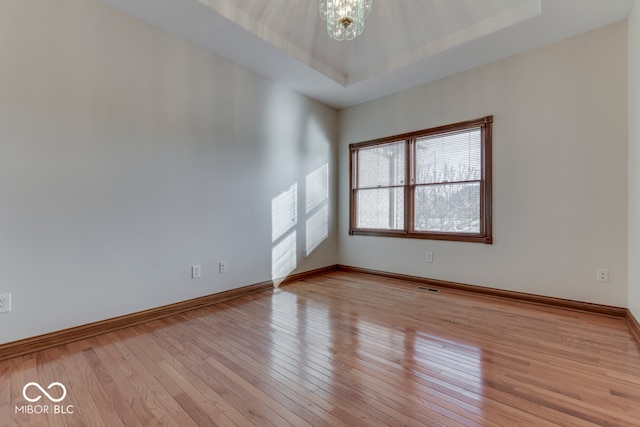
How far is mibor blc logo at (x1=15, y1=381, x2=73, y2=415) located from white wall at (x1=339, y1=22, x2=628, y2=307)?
12.0 ft

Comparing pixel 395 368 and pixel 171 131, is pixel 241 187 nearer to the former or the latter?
pixel 171 131

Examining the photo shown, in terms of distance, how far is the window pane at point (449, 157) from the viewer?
3.46 metres

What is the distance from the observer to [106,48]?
237cm

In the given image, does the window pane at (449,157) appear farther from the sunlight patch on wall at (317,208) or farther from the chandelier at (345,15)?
the chandelier at (345,15)

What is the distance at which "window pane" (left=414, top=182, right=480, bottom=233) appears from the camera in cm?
346

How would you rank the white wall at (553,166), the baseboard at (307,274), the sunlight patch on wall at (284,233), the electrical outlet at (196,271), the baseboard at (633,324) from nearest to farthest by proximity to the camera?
1. the baseboard at (633,324)
2. the white wall at (553,166)
3. the electrical outlet at (196,271)
4. the sunlight patch on wall at (284,233)
5. the baseboard at (307,274)

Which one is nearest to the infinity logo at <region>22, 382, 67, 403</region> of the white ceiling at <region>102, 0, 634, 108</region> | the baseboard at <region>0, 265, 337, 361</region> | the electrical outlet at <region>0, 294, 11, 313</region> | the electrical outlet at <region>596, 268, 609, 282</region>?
the baseboard at <region>0, 265, 337, 361</region>

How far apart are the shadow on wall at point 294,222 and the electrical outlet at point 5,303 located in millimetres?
2340

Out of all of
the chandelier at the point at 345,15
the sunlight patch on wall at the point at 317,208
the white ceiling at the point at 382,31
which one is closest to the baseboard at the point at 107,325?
the sunlight patch on wall at the point at 317,208

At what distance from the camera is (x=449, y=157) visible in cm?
366

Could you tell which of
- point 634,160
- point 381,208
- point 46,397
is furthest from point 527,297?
point 46,397

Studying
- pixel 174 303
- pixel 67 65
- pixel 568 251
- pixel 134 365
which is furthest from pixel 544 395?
pixel 67 65

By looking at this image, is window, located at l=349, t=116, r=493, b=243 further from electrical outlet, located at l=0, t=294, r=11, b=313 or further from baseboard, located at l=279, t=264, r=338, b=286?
electrical outlet, located at l=0, t=294, r=11, b=313

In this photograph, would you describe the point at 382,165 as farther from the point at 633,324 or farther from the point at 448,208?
the point at 633,324
